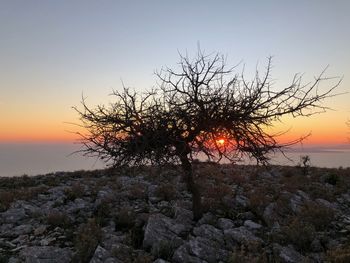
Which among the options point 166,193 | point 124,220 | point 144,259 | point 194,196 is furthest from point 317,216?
point 144,259

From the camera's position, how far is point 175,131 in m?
13.4

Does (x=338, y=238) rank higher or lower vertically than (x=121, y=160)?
lower

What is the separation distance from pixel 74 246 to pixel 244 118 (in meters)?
6.64

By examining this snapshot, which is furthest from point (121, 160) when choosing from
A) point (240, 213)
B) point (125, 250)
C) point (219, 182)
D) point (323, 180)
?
point (323, 180)

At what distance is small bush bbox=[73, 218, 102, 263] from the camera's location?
467 inches

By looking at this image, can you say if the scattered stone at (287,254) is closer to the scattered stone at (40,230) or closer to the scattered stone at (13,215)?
the scattered stone at (40,230)

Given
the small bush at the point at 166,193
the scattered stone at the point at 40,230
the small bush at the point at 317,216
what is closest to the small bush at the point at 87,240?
the scattered stone at the point at 40,230

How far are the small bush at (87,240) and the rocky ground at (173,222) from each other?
0.10 ft

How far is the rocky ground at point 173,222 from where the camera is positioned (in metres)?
12.2

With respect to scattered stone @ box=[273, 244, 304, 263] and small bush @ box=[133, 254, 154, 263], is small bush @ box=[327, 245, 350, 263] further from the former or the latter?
small bush @ box=[133, 254, 154, 263]

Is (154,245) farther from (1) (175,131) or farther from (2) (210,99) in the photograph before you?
(2) (210,99)

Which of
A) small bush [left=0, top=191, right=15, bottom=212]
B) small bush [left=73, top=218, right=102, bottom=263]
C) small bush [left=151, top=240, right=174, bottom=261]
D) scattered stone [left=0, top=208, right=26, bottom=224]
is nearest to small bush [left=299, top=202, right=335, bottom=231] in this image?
small bush [left=151, top=240, right=174, bottom=261]

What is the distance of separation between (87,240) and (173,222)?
323 cm

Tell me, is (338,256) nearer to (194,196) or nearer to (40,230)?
(194,196)
